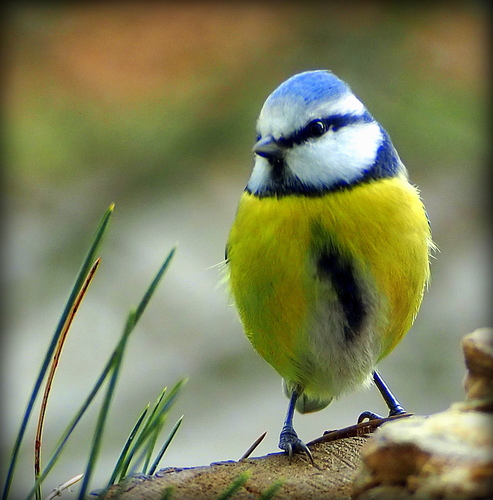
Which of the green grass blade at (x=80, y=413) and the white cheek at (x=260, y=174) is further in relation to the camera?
the white cheek at (x=260, y=174)

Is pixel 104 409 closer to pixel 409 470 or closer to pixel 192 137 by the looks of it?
pixel 409 470

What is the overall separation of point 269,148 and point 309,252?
0.57 ft

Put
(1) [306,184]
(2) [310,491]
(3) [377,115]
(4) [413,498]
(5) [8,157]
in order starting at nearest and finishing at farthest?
(4) [413,498]
(2) [310,491]
(1) [306,184]
(3) [377,115]
(5) [8,157]

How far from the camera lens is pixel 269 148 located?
1195 mm

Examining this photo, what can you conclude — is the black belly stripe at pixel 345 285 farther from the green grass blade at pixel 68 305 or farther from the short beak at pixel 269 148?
the green grass blade at pixel 68 305

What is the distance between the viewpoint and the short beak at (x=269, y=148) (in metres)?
1.19

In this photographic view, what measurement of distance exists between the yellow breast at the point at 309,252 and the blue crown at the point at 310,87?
0.16m

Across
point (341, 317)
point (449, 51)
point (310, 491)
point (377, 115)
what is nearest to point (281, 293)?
point (341, 317)

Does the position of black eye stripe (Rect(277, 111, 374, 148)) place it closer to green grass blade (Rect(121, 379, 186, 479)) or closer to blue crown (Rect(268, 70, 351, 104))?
blue crown (Rect(268, 70, 351, 104))

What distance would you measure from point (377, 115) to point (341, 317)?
131 cm

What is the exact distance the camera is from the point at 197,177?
2.62 metres

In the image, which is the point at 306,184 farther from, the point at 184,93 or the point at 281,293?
the point at 184,93

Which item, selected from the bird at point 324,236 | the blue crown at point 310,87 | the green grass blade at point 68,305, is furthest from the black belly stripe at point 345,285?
the green grass blade at point 68,305

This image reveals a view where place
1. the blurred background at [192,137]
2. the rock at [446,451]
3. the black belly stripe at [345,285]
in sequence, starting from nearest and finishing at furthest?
1. the rock at [446,451]
2. the black belly stripe at [345,285]
3. the blurred background at [192,137]
